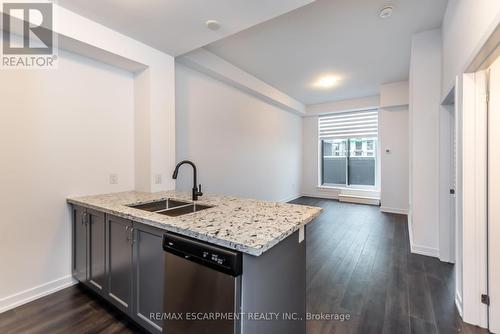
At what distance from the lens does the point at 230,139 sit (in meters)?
4.36

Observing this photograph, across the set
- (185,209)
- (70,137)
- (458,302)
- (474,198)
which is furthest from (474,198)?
(70,137)

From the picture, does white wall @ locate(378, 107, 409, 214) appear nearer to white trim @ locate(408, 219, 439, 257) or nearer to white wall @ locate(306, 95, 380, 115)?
white wall @ locate(306, 95, 380, 115)

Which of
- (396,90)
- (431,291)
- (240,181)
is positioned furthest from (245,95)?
(431,291)

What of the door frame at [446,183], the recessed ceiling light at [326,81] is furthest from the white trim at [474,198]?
the recessed ceiling light at [326,81]

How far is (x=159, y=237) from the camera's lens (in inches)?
60.7

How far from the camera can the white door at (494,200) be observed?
1.70m

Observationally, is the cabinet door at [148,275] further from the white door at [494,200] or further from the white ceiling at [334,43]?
the white ceiling at [334,43]

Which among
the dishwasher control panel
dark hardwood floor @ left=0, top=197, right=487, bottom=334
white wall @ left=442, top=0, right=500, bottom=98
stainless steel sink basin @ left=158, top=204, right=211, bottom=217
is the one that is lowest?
dark hardwood floor @ left=0, top=197, right=487, bottom=334

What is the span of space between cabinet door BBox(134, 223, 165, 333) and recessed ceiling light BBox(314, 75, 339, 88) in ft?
14.5

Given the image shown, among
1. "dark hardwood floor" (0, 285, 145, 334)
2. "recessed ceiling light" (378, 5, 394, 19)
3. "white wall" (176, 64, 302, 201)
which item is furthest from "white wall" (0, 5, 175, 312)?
"recessed ceiling light" (378, 5, 394, 19)

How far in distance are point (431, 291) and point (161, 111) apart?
3.49 meters

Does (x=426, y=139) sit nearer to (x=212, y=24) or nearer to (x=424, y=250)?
Answer: (x=424, y=250)

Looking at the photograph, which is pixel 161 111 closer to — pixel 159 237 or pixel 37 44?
pixel 37 44

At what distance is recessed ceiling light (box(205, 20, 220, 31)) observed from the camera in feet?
7.36
